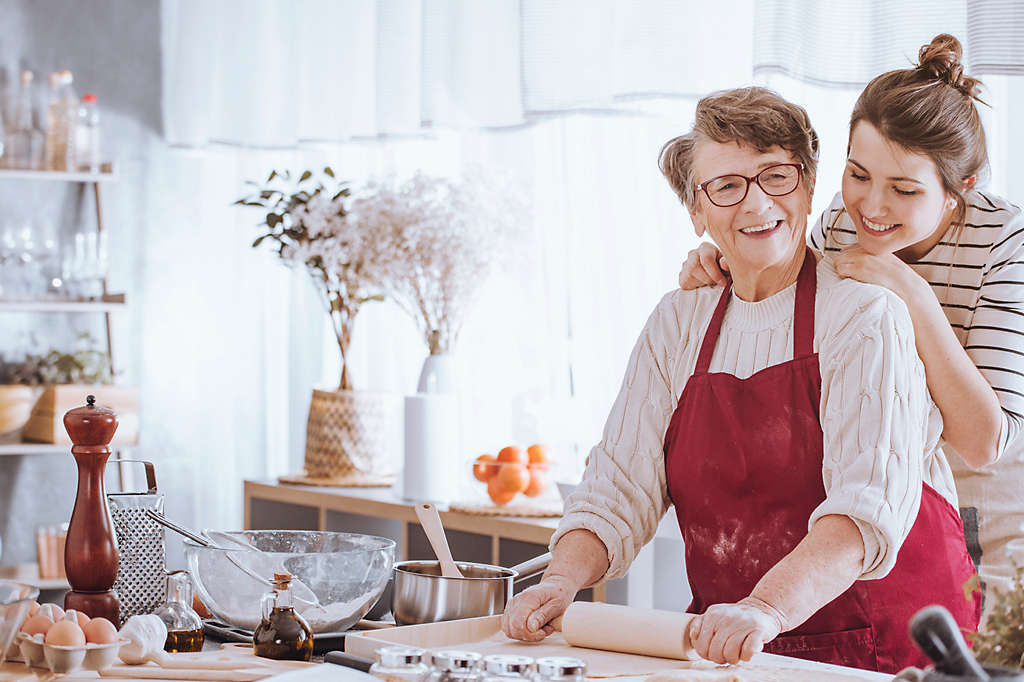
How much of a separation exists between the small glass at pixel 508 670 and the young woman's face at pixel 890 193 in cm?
92

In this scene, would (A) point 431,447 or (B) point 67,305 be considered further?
(B) point 67,305

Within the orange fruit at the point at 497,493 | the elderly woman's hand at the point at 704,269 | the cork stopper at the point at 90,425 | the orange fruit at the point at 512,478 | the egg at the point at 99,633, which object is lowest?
the orange fruit at the point at 497,493

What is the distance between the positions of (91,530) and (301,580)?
0.25 m

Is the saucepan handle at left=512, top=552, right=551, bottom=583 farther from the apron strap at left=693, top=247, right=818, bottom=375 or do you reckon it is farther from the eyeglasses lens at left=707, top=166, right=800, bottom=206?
the eyeglasses lens at left=707, top=166, right=800, bottom=206

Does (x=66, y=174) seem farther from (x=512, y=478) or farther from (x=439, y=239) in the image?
(x=512, y=478)

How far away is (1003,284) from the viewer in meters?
1.74

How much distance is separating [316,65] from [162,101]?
2.58 ft

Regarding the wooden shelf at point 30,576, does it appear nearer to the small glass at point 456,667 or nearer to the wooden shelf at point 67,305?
the wooden shelf at point 67,305

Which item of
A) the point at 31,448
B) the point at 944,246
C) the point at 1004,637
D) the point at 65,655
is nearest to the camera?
the point at 1004,637

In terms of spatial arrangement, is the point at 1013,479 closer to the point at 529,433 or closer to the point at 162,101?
the point at 529,433

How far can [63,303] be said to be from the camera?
3.79 m

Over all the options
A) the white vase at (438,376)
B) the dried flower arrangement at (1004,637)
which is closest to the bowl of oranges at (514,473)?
the white vase at (438,376)

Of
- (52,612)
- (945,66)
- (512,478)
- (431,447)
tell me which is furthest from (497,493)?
(52,612)

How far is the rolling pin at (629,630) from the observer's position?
1.27 meters
